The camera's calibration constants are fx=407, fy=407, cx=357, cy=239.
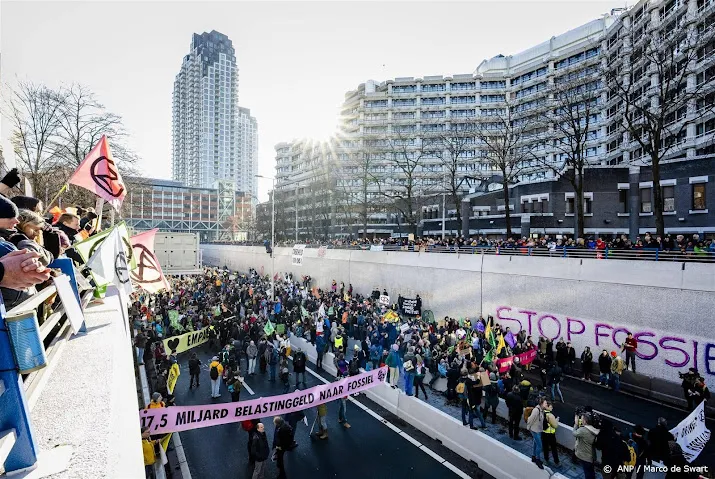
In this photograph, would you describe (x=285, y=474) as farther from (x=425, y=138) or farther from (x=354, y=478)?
(x=425, y=138)

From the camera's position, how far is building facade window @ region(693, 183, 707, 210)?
91.4 feet

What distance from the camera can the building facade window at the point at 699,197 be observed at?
27.8 meters

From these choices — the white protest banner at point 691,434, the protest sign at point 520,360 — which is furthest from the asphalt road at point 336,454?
the white protest banner at point 691,434

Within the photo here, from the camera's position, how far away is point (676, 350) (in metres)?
15.4

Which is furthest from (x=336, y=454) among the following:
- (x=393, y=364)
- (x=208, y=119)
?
(x=208, y=119)

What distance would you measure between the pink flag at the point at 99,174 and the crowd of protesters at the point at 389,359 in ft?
18.9

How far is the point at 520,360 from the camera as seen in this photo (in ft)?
50.8

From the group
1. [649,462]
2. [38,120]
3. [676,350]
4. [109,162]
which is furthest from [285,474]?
[38,120]

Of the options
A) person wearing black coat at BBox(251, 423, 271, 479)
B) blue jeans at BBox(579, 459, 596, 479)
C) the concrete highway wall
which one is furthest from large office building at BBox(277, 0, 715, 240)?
person wearing black coat at BBox(251, 423, 271, 479)

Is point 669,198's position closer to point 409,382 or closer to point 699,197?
point 699,197

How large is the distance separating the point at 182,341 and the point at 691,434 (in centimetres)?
1719

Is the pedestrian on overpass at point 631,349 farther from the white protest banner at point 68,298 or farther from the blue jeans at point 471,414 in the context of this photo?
the white protest banner at point 68,298

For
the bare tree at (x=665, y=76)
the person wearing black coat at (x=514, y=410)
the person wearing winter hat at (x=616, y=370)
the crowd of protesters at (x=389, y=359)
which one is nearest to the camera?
the crowd of protesters at (x=389, y=359)

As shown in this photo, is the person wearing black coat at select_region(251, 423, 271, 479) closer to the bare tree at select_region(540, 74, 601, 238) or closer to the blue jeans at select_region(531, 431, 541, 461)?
the blue jeans at select_region(531, 431, 541, 461)
